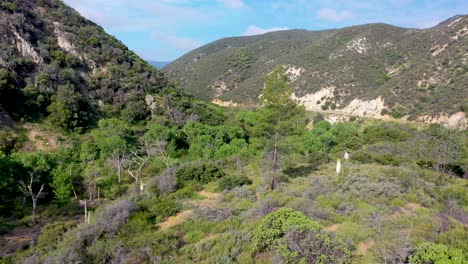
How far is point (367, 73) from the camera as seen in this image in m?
70.2

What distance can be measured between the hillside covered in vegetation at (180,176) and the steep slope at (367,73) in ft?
24.2

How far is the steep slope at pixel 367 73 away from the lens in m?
52.3

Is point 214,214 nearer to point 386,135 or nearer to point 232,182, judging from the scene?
point 232,182

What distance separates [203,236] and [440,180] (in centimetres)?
1447

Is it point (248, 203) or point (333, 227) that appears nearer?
point (333, 227)

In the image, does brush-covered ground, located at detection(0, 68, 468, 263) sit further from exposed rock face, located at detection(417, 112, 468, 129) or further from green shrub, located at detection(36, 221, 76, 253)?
exposed rock face, located at detection(417, 112, 468, 129)

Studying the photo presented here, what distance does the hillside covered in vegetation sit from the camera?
997 centimetres

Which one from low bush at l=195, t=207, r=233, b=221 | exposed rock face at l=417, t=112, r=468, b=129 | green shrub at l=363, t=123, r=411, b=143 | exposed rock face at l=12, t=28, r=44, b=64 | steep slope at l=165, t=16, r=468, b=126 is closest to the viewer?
low bush at l=195, t=207, r=233, b=221

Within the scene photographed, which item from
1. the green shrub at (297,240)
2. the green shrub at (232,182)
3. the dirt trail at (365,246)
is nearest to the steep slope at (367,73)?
the green shrub at (232,182)

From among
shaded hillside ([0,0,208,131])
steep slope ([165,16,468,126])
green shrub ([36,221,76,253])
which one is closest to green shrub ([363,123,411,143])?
steep slope ([165,16,468,126])

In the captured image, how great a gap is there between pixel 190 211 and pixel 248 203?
278 cm

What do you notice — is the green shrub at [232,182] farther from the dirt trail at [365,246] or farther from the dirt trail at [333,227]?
the dirt trail at [365,246]

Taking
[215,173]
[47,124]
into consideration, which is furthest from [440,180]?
[47,124]

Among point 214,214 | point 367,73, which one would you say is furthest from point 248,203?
point 367,73
